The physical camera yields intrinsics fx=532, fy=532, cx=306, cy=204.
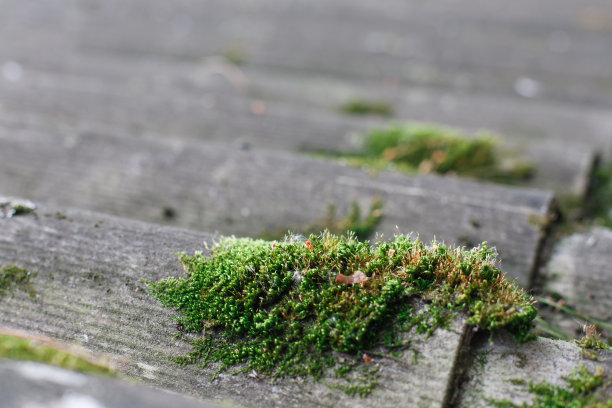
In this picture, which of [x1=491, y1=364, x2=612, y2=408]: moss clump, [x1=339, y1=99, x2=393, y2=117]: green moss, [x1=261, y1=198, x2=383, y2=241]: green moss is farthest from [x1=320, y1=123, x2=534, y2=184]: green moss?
[x1=491, y1=364, x2=612, y2=408]: moss clump

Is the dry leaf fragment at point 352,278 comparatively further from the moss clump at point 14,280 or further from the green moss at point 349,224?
the moss clump at point 14,280

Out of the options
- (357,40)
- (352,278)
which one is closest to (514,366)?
(352,278)

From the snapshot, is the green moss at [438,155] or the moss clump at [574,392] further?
the green moss at [438,155]

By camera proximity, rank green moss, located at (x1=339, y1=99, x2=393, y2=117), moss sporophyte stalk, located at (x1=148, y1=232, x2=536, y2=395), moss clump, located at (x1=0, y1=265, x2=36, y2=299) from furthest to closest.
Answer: green moss, located at (x1=339, y1=99, x2=393, y2=117) → moss clump, located at (x1=0, y1=265, x2=36, y2=299) → moss sporophyte stalk, located at (x1=148, y1=232, x2=536, y2=395)

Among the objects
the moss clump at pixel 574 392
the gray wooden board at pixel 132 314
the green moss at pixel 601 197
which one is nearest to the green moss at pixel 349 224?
the gray wooden board at pixel 132 314

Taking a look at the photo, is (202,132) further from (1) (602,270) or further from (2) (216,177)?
(1) (602,270)

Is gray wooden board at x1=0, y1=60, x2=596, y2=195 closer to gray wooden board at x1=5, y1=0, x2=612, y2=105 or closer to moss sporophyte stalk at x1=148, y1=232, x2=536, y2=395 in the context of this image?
gray wooden board at x1=5, y1=0, x2=612, y2=105
